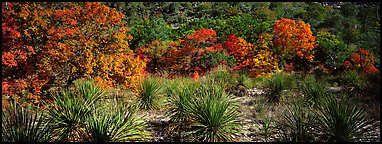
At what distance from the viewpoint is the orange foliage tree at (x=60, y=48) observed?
8758 mm

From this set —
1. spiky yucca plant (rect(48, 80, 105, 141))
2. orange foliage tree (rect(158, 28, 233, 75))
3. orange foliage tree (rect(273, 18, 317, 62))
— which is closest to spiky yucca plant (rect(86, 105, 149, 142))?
spiky yucca plant (rect(48, 80, 105, 141))

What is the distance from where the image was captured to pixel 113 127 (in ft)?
16.0

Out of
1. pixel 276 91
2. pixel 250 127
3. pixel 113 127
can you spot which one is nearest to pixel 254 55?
pixel 276 91

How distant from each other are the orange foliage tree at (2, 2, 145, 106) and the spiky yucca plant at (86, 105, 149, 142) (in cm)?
461

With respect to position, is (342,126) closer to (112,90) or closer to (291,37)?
(112,90)

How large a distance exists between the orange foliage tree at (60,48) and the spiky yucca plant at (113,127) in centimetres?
461

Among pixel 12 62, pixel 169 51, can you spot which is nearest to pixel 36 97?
pixel 12 62

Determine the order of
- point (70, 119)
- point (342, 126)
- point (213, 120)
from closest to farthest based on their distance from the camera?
1. point (342, 126)
2. point (213, 120)
3. point (70, 119)

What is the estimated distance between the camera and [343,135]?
449cm

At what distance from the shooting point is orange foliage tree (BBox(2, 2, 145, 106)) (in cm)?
876

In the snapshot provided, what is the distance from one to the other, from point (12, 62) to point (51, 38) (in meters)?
1.52

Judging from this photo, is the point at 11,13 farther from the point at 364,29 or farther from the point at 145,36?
the point at 364,29

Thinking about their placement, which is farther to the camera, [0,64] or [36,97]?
[36,97]

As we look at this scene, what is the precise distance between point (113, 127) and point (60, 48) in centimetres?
583
